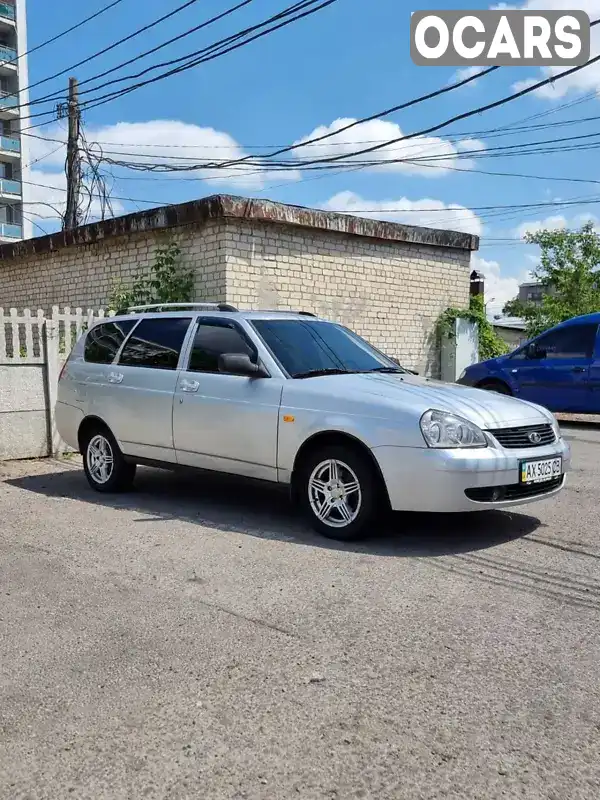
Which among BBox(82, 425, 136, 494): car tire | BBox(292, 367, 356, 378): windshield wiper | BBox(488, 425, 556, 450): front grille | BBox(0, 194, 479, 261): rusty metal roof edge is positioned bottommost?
BBox(82, 425, 136, 494): car tire

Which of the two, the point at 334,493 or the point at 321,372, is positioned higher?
the point at 321,372

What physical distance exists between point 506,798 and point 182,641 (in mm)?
1737

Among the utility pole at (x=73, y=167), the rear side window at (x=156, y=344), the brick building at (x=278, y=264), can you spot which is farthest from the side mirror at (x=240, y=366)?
the utility pole at (x=73, y=167)

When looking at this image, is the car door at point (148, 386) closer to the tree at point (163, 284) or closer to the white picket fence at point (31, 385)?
the white picket fence at point (31, 385)

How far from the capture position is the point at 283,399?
5.70 metres

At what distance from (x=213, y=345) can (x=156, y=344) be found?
77cm

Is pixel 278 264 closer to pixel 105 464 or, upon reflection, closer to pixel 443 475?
pixel 105 464

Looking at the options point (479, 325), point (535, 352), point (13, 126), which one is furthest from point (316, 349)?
point (13, 126)

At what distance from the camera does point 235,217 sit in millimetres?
11414

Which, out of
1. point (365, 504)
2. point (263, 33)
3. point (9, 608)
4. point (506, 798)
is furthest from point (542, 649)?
point (263, 33)

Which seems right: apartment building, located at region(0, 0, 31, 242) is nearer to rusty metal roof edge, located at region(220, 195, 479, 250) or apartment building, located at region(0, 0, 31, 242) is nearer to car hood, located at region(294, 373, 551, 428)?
rusty metal roof edge, located at region(220, 195, 479, 250)

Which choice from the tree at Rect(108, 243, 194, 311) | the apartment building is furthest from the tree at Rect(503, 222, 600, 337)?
the apartment building

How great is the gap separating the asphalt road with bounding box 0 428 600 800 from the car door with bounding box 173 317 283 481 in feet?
1.87

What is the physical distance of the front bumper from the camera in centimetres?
496
